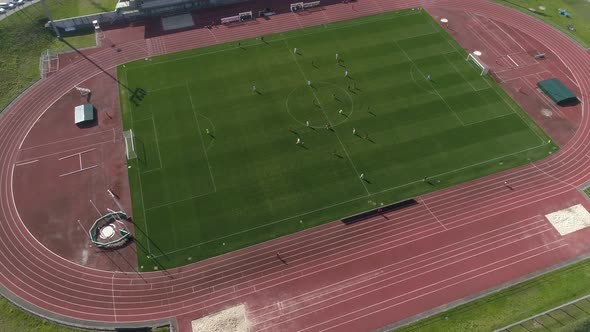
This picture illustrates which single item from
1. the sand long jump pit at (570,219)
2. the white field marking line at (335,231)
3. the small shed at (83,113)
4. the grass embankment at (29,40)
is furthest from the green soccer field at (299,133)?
the grass embankment at (29,40)

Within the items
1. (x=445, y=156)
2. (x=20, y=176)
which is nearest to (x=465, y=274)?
(x=445, y=156)

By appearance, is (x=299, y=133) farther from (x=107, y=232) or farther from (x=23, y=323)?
(x=23, y=323)

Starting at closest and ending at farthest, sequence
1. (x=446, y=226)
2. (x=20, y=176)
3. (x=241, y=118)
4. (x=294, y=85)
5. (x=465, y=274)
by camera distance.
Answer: (x=465, y=274) → (x=446, y=226) → (x=20, y=176) → (x=241, y=118) → (x=294, y=85)

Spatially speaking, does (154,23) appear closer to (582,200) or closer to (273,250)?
(273,250)

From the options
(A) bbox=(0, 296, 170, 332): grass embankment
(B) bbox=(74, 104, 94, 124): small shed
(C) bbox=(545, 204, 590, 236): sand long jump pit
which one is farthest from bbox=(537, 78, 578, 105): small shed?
(B) bbox=(74, 104, 94, 124): small shed

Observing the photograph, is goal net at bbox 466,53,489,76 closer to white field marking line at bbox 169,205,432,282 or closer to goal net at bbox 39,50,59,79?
white field marking line at bbox 169,205,432,282

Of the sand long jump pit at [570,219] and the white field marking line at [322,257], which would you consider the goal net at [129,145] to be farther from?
the sand long jump pit at [570,219]

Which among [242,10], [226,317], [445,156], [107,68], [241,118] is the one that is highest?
[242,10]
